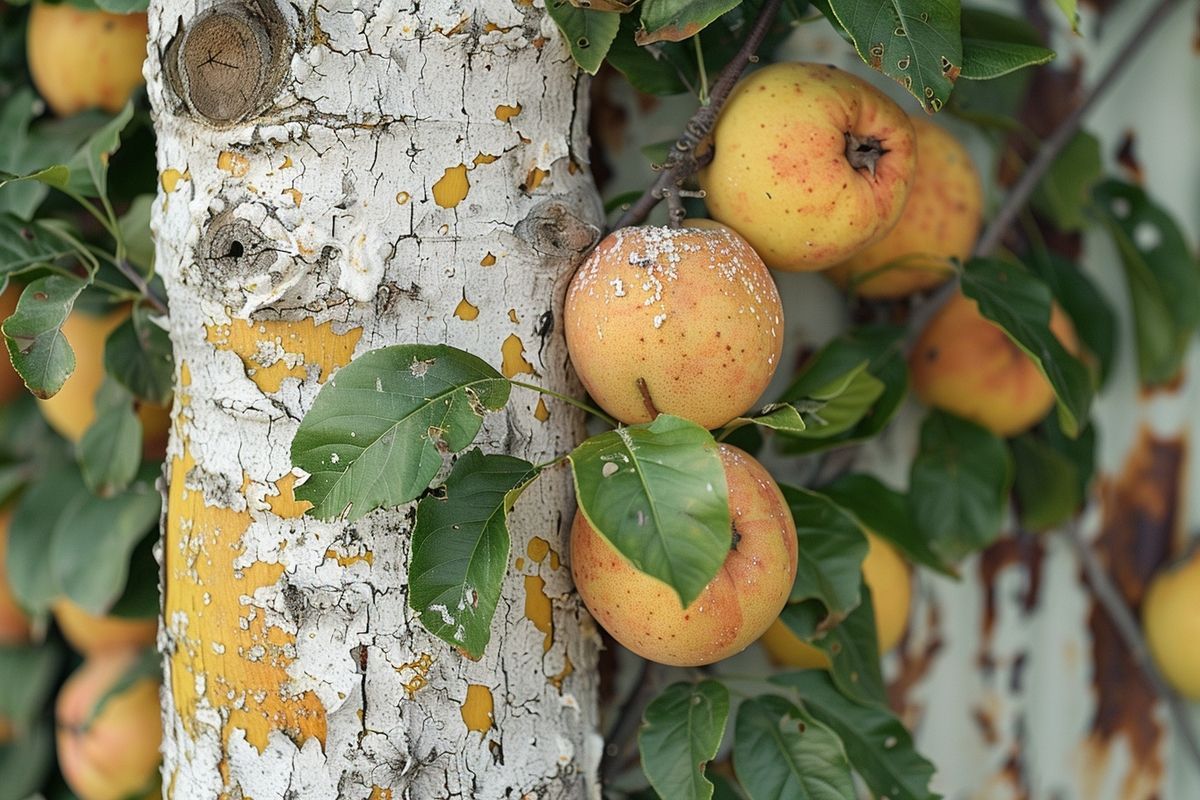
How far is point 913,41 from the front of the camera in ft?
1.96

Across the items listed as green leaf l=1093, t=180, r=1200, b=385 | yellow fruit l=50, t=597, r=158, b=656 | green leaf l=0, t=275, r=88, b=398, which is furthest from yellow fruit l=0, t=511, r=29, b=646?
green leaf l=1093, t=180, r=1200, b=385

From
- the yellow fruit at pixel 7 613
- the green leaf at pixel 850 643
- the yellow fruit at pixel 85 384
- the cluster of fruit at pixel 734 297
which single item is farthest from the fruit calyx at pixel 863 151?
the yellow fruit at pixel 7 613

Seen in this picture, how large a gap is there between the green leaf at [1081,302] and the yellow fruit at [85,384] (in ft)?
3.00

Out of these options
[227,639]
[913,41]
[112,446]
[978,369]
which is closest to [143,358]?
[112,446]

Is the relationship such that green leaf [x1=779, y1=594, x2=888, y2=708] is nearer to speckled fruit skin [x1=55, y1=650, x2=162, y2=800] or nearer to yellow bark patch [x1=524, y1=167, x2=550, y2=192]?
yellow bark patch [x1=524, y1=167, x2=550, y2=192]

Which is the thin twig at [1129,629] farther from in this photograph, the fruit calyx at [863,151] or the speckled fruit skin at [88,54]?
the speckled fruit skin at [88,54]

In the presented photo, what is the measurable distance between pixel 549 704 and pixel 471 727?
2.3 inches

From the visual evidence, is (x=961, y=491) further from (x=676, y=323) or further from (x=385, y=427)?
(x=385, y=427)

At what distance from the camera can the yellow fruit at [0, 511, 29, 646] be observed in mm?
1036

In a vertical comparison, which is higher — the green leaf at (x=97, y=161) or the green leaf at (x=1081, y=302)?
the green leaf at (x=97, y=161)

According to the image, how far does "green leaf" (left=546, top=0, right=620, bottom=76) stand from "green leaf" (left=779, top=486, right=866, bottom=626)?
34cm

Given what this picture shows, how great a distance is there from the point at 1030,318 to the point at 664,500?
422mm

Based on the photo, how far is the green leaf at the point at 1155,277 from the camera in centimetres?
104

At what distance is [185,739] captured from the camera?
646 millimetres
